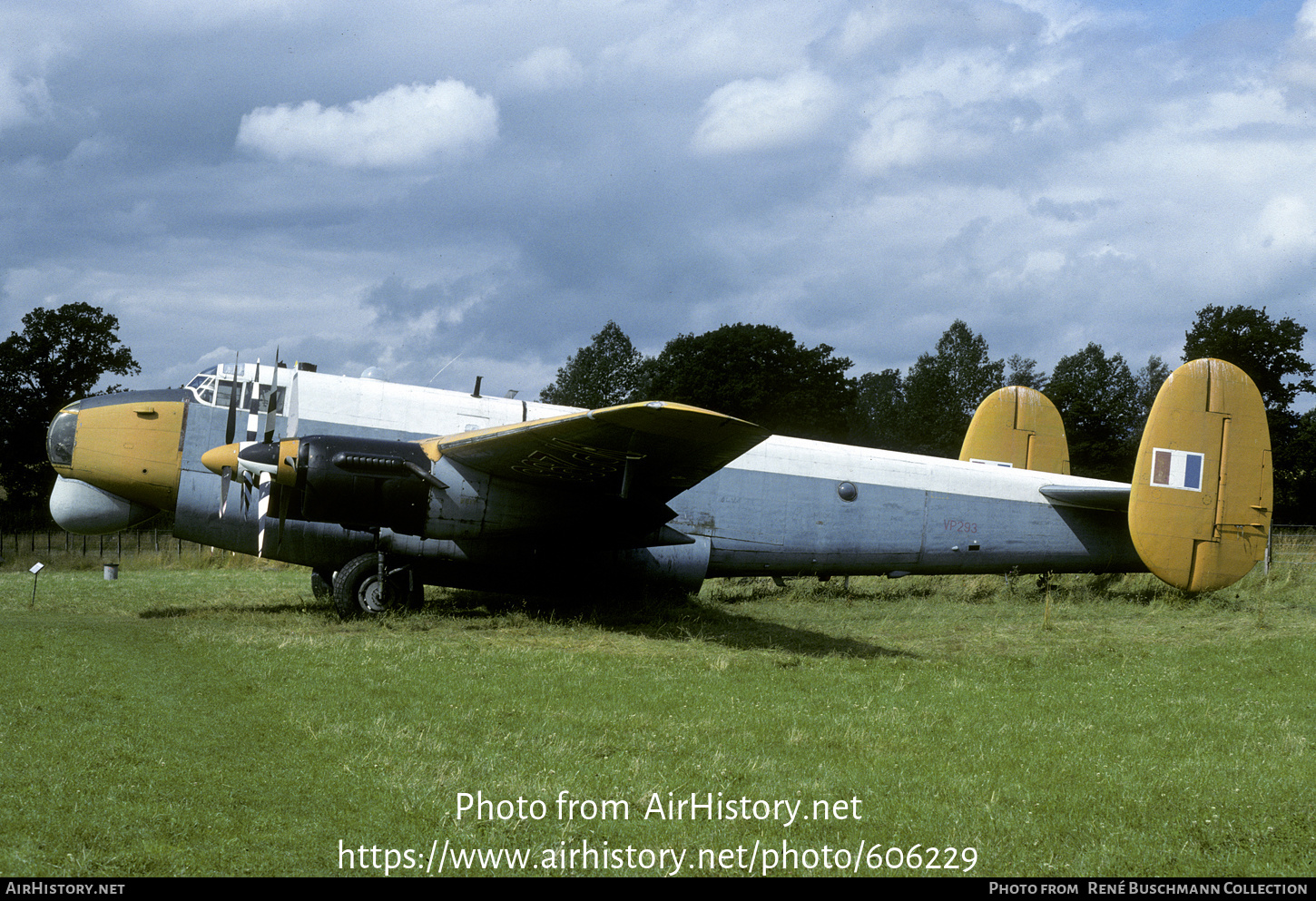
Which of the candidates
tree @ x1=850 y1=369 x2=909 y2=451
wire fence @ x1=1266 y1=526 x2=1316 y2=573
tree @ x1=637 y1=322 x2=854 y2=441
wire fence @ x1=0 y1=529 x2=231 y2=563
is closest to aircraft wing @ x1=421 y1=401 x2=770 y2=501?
wire fence @ x1=0 y1=529 x2=231 y2=563

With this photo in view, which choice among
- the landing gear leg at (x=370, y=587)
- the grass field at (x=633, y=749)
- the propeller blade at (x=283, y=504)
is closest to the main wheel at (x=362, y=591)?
the landing gear leg at (x=370, y=587)

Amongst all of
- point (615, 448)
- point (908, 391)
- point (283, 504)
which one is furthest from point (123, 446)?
point (908, 391)

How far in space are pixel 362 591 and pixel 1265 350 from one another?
48264 mm

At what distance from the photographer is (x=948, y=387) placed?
248 ft

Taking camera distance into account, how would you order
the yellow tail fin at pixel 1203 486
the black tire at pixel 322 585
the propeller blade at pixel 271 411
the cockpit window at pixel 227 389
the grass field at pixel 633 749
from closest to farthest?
the grass field at pixel 633 749, the propeller blade at pixel 271 411, the cockpit window at pixel 227 389, the black tire at pixel 322 585, the yellow tail fin at pixel 1203 486

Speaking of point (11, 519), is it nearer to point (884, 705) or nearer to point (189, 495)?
point (189, 495)

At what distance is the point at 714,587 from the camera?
18812mm

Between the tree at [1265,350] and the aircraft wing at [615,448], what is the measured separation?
43335mm

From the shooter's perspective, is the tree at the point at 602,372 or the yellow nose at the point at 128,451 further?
the tree at the point at 602,372

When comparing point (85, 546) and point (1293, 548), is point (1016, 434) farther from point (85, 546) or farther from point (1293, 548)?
point (85, 546)

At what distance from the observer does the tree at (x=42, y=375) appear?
35.8 meters

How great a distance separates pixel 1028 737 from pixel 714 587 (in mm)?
11648

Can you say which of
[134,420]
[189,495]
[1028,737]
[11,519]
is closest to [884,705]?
[1028,737]

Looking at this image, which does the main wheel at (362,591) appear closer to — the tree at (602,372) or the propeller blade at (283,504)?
the propeller blade at (283,504)
